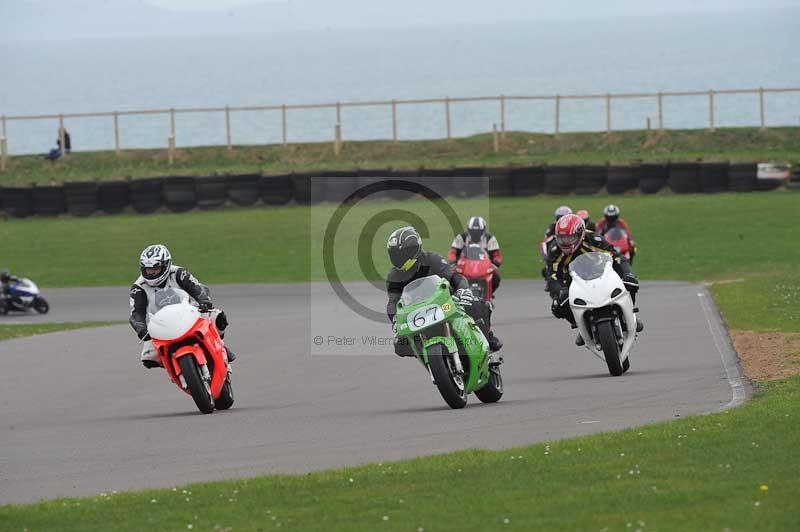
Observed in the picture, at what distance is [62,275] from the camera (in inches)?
1321

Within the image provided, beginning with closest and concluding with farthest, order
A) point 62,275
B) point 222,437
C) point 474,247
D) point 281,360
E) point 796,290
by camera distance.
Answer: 1. point 222,437
2. point 281,360
3. point 474,247
4. point 796,290
5. point 62,275

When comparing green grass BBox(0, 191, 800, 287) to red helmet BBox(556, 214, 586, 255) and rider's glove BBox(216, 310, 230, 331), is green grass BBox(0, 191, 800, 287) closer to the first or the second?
red helmet BBox(556, 214, 586, 255)

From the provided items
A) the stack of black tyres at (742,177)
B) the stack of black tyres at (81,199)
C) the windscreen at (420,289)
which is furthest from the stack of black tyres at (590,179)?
the windscreen at (420,289)

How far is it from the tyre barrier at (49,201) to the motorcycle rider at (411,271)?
2997cm

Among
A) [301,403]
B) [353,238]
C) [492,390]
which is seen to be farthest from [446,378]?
[353,238]

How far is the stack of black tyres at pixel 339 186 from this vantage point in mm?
41750

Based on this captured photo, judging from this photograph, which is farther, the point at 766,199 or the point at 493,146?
the point at 493,146

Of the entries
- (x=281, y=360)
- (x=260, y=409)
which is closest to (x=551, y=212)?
(x=281, y=360)

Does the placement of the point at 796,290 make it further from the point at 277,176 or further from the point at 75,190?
the point at 75,190

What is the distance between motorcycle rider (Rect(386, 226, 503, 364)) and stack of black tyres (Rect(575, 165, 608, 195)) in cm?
2807

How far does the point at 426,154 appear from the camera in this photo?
1975 inches

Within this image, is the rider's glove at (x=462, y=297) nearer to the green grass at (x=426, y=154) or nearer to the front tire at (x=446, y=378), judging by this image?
the front tire at (x=446, y=378)

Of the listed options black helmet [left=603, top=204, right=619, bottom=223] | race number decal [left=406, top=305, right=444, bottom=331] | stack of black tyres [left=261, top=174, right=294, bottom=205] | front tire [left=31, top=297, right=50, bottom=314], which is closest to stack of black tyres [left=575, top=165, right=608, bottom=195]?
stack of black tyres [left=261, top=174, right=294, bottom=205]

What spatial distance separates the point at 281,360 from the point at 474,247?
388 cm
